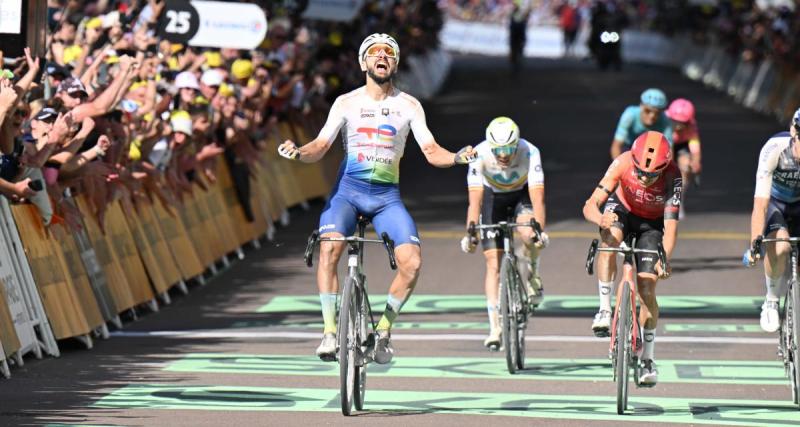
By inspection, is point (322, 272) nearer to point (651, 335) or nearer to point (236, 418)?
point (236, 418)

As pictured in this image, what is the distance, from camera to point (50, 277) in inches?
600

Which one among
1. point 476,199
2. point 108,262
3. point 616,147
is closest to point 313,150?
point 476,199

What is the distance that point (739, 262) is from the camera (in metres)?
22.3

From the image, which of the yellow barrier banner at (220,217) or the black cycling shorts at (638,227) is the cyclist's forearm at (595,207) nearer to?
the black cycling shorts at (638,227)

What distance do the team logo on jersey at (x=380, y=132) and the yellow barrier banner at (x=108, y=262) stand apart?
14.2ft

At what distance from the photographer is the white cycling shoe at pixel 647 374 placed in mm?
13078

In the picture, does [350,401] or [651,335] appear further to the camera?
[651,335]

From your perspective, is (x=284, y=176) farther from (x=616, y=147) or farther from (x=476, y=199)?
(x=476, y=199)

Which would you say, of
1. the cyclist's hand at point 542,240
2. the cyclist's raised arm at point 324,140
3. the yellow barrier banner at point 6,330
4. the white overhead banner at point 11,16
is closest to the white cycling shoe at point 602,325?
the cyclist's hand at point 542,240

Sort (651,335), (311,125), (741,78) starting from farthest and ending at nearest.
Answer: (741,78), (311,125), (651,335)

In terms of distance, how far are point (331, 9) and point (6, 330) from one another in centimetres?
1497

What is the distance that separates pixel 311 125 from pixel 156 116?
10.3m

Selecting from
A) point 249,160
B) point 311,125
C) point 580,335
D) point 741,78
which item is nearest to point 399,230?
point 580,335

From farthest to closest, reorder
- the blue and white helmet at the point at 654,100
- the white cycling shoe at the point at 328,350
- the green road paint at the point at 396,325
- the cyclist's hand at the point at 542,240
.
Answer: the blue and white helmet at the point at 654,100 → the green road paint at the point at 396,325 → the cyclist's hand at the point at 542,240 → the white cycling shoe at the point at 328,350
